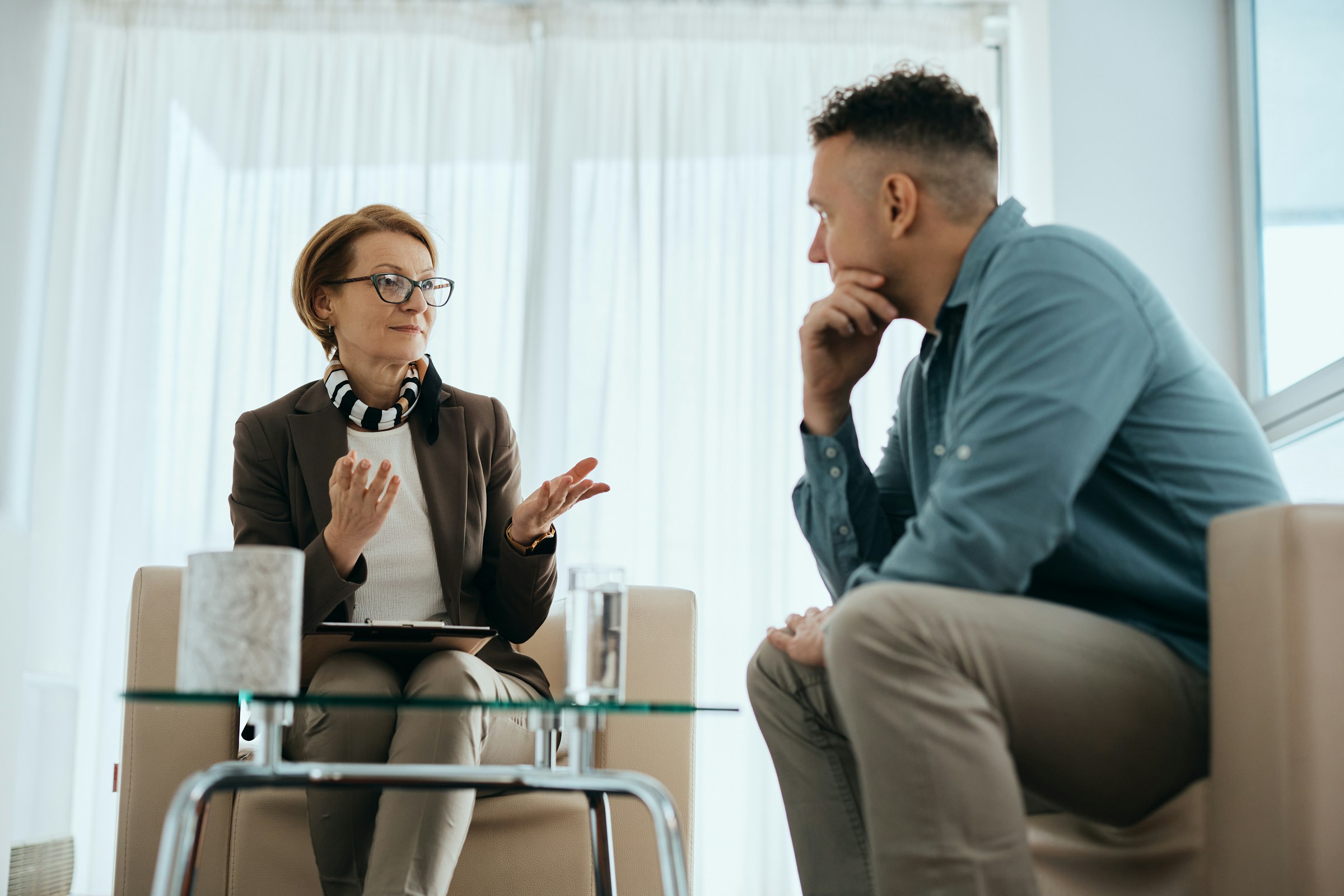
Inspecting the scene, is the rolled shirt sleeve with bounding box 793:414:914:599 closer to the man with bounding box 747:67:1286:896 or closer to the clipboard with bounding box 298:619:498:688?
the man with bounding box 747:67:1286:896

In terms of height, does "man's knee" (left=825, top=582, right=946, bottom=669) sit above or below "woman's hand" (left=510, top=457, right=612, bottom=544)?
below

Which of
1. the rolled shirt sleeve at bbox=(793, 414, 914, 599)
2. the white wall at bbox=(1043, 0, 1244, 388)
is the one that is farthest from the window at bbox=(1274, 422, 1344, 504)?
the rolled shirt sleeve at bbox=(793, 414, 914, 599)

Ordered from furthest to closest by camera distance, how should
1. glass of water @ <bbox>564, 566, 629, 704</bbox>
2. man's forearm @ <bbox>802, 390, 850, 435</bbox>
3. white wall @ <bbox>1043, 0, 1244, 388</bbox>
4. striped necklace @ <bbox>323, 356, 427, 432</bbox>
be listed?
white wall @ <bbox>1043, 0, 1244, 388</bbox>, striped necklace @ <bbox>323, 356, 427, 432</bbox>, man's forearm @ <bbox>802, 390, 850, 435</bbox>, glass of water @ <bbox>564, 566, 629, 704</bbox>

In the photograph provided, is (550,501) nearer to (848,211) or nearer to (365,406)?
(365,406)

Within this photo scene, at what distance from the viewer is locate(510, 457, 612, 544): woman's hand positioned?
5.80 ft

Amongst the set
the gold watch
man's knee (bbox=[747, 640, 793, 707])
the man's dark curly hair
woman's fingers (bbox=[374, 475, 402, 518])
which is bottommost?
man's knee (bbox=[747, 640, 793, 707])

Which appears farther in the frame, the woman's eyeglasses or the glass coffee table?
the woman's eyeglasses

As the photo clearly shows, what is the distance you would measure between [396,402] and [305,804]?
0.72 metres

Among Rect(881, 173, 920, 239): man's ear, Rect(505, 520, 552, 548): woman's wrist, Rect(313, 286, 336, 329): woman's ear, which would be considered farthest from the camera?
Rect(313, 286, 336, 329): woman's ear

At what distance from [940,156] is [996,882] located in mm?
829

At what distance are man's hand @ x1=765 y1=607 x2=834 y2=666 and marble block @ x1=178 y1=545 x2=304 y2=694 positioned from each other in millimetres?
559

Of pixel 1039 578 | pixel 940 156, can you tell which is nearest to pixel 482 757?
pixel 1039 578

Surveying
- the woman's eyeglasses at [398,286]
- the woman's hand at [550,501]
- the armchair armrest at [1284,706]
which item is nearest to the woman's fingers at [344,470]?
the woman's hand at [550,501]

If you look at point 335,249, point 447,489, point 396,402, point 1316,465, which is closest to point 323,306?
point 335,249
